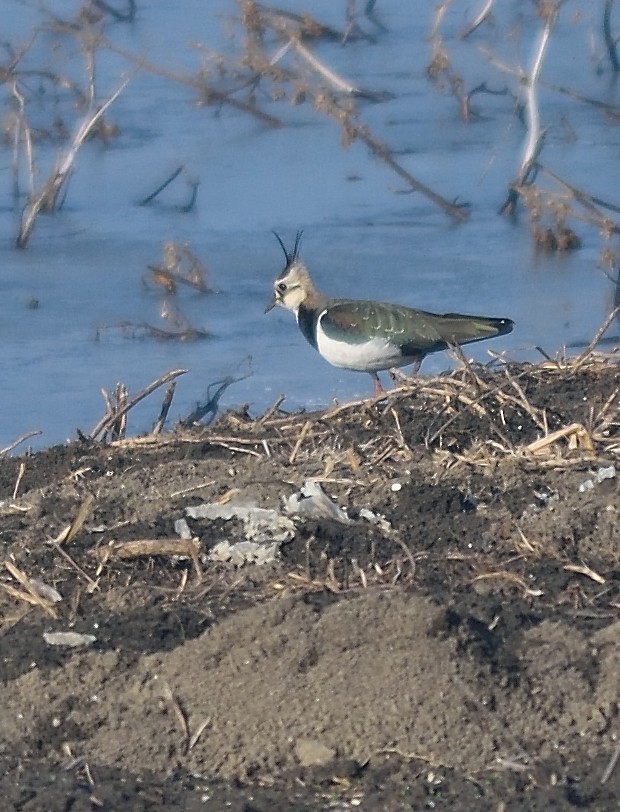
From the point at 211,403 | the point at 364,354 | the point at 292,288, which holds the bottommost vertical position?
the point at 211,403

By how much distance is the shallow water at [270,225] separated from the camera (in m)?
7.51

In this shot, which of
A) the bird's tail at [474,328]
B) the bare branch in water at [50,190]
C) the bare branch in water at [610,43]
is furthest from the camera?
the bare branch in water at [610,43]

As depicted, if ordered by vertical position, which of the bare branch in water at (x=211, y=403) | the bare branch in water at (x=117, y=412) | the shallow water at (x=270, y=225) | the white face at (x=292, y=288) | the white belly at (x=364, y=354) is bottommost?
the shallow water at (x=270, y=225)

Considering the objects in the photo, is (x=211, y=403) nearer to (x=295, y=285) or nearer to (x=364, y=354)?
(x=364, y=354)

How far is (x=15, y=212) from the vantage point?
33.3 ft

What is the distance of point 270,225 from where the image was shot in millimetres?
9602

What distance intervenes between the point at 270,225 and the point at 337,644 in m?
6.58

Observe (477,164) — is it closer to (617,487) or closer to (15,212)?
(15,212)

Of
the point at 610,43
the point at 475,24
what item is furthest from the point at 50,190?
the point at 610,43

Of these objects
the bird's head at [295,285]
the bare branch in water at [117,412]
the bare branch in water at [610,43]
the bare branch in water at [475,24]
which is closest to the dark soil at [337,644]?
the bare branch in water at [117,412]

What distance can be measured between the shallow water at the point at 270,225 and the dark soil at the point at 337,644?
8.23ft

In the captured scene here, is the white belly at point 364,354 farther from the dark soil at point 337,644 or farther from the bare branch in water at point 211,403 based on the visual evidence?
the dark soil at point 337,644

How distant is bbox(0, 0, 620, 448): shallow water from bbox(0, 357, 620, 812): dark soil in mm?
2509

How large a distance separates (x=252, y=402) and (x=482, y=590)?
3195 mm
